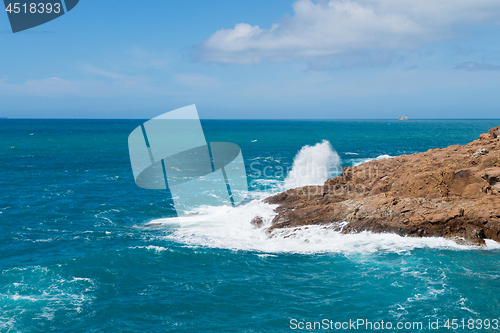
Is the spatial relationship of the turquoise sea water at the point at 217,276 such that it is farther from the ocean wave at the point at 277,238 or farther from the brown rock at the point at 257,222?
the brown rock at the point at 257,222

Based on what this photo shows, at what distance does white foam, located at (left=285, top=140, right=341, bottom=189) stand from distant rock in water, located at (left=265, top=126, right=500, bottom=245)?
1055cm

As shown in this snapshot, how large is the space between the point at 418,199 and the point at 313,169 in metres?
23.0

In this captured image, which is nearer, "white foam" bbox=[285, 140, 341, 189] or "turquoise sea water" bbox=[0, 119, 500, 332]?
"turquoise sea water" bbox=[0, 119, 500, 332]

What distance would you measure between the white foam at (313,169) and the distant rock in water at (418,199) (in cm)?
1055

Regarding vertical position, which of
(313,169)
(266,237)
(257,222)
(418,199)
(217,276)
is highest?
(418,199)

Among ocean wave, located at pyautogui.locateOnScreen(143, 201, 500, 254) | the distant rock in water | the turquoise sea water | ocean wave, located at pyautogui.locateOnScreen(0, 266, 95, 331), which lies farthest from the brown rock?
ocean wave, located at pyautogui.locateOnScreen(0, 266, 95, 331)

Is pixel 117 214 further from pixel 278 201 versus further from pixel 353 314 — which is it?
pixel 353 314

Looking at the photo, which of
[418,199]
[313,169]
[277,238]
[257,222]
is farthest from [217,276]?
[313,169]

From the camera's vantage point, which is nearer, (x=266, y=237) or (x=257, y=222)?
(x=266, y=237)

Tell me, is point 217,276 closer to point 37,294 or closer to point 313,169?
point 37,294

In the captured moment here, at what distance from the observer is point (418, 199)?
834 inches

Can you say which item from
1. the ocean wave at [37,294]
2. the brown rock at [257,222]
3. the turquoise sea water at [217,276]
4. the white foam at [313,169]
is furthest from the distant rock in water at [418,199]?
the ocean wave at [37,294]

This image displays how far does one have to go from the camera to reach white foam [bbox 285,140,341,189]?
37.8 m

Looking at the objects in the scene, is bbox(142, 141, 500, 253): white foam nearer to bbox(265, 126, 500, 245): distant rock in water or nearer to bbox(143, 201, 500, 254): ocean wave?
bbox(143, 201, 500, 254): ocean wave
